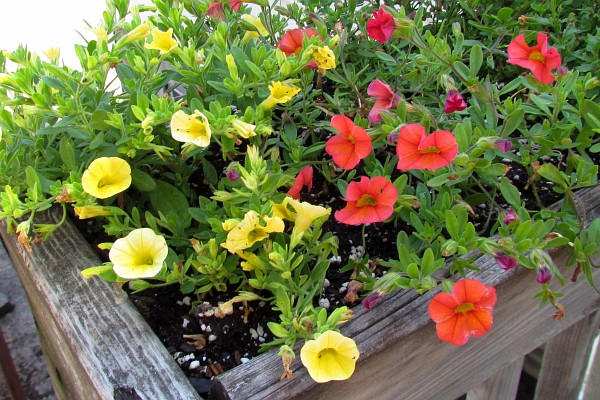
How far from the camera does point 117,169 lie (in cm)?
78

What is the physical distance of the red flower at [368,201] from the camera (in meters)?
0.78

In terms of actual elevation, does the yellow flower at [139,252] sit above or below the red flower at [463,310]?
above

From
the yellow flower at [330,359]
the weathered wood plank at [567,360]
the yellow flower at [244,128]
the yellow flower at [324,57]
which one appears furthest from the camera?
the weathered wood plank at [567,360]

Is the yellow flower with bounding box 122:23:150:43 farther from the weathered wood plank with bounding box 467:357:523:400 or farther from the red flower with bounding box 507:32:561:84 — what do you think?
the weathered wood plank with bounding box 467:357:523:400

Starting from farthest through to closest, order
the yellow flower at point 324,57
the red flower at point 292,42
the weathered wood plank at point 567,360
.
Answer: the weathered wood plank at point 567,360 → the red flower at point 292,42 → the yellow flower at point 324,57

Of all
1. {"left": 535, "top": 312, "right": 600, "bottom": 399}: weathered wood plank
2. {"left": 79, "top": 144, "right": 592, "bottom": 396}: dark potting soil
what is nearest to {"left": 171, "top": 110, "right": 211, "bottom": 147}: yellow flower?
{"left": 79, "top": 144, "right": 592, "bottom": 396}: dark potting soil

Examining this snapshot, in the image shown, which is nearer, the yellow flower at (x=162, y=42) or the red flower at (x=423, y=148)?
the red flower at (x=423, y=148)

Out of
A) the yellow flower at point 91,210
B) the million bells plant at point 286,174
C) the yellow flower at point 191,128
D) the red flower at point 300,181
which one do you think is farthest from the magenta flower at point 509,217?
the yellow flower at point 91,210

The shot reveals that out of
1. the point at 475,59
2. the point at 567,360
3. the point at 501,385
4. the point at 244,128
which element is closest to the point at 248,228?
the point at 244,128

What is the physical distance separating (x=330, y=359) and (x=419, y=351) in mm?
194

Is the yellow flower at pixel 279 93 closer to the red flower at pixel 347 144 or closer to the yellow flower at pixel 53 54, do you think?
the red flower at pixel 347 144

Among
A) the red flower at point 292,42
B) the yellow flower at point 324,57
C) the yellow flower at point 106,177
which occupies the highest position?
the red flower at point 292,42

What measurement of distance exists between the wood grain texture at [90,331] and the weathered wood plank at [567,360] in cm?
79

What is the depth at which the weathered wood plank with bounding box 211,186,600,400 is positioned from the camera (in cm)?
70
